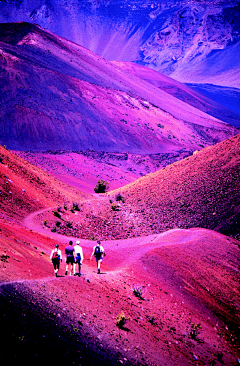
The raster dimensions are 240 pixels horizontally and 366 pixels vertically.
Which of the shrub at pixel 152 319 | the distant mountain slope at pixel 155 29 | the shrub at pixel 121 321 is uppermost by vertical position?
the distant mountain slope at pixel 155 29

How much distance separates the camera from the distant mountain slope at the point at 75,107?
156 feet

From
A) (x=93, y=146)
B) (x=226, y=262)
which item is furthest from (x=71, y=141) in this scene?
(x=226, y=262)

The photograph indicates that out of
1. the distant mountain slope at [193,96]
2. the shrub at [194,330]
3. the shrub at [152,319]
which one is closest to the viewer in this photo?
the shrub at [152,319]

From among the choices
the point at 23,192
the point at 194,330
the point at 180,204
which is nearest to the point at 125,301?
the point at 194,330

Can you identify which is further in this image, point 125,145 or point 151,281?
point 125,145

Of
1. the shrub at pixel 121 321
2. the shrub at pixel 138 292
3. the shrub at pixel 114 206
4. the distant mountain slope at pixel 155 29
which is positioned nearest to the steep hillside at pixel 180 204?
the shrub at pixel 114 206

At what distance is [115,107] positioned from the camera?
61.6 meters

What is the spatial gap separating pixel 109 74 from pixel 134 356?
7341 centimetres

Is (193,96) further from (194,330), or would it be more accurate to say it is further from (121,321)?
(121,321)

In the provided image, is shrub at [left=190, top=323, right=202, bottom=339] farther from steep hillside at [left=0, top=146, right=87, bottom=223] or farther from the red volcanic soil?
steep hillside at [left=0, top=146, right=87, bottom=223]

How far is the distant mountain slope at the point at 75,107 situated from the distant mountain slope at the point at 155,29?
75.3 meters

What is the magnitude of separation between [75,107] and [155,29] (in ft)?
405

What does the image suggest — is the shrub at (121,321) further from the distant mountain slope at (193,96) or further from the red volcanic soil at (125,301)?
the distant mountain slope at (193,96)

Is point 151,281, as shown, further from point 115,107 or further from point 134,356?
point 115,107
